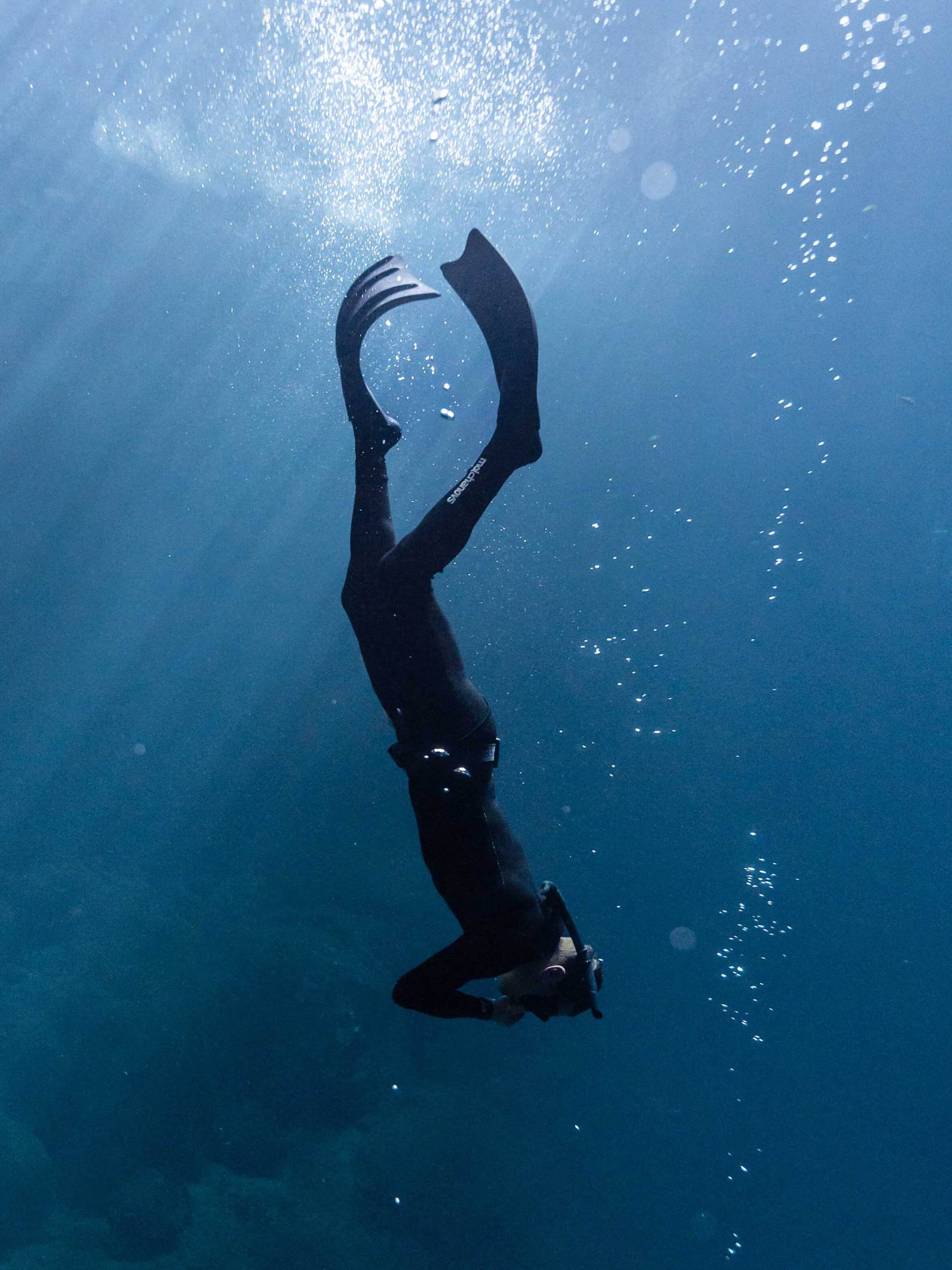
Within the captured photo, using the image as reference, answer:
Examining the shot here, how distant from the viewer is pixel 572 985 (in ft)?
7.79

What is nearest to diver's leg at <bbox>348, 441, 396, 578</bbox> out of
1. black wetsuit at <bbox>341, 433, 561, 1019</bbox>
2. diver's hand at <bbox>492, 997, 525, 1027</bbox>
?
black wetsuit at <bbox>341, 433, 561, 1019</bbox>

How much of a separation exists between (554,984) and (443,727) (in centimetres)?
104

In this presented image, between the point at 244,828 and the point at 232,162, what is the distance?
1136cm

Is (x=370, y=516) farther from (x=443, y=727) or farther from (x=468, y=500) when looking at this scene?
(x=443, y=727)

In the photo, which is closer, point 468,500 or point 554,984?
point 468,500

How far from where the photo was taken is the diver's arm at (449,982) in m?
2.38

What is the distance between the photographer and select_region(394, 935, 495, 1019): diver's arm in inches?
93.8

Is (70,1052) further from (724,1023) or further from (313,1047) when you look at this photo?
(724,1023)

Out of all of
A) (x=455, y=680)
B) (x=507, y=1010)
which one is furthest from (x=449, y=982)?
(x=455, y=680)

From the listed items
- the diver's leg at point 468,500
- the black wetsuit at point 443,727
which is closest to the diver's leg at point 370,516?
the black wetsuit at point 443,727

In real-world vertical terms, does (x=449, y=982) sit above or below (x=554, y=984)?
below

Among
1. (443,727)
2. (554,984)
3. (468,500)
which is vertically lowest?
(554,984)

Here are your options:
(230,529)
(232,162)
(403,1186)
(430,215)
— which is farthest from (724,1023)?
(232,162)

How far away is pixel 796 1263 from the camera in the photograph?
11953 mm
